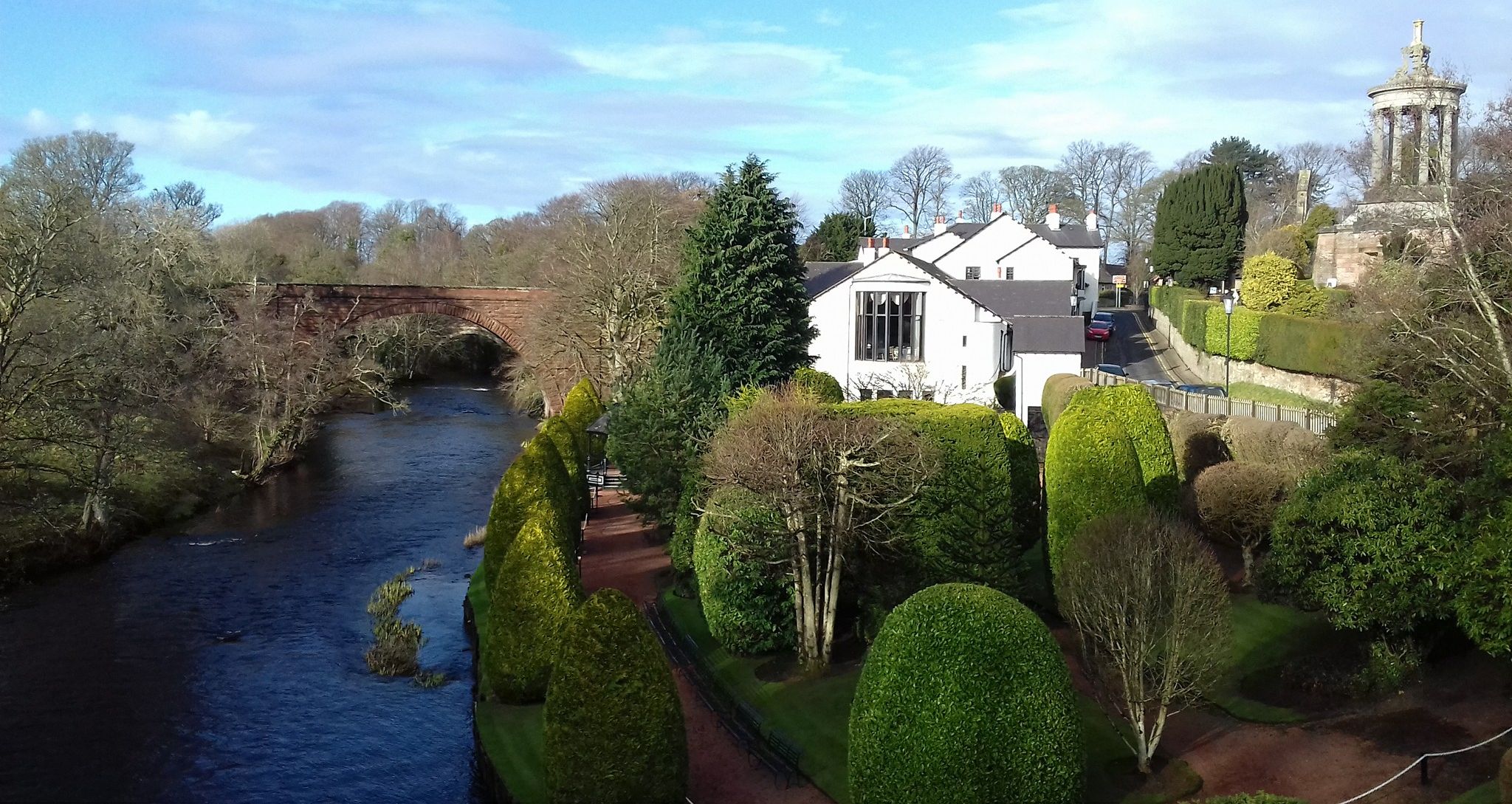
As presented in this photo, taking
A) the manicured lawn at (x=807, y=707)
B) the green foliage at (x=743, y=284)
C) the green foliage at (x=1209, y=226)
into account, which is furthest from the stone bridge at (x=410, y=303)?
the green foliage at (x=1209, y=226)

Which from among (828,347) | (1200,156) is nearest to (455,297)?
(828,347)

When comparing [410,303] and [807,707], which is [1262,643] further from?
[410,303]

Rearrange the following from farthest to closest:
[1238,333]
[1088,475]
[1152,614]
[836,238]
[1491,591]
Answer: [836,238] → [1238,333] → [1088,475] → [1152,614] → [1491,591]

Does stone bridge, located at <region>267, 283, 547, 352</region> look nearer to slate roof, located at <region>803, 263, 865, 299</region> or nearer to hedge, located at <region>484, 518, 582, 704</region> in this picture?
slate roof, located at <region>803, 263, 865, 299</region>

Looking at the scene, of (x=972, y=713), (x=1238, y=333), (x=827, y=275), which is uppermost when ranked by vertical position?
(x=827, y=275)

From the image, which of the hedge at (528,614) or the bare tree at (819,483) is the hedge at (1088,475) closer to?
the bare tree at (819,483)

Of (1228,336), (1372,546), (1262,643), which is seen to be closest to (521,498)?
(1262,643)
